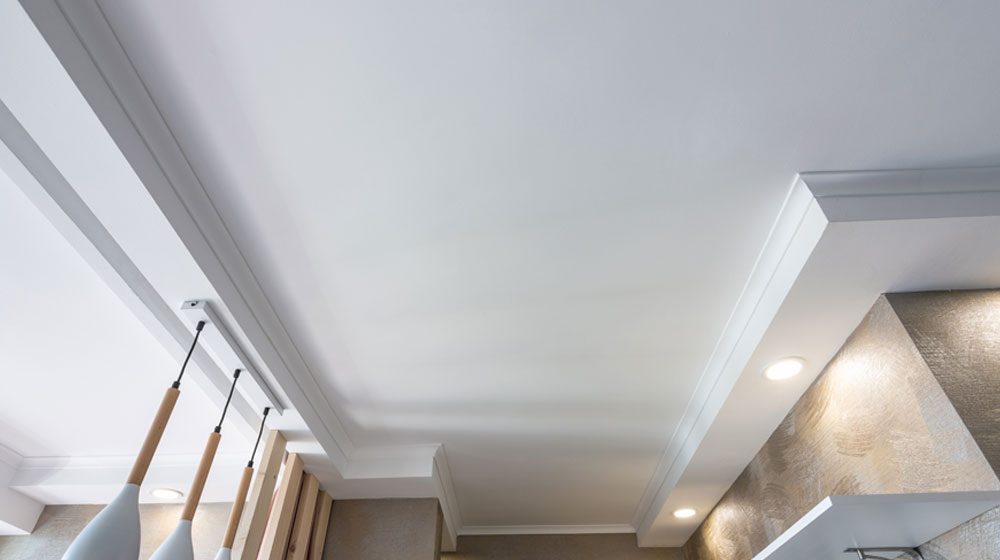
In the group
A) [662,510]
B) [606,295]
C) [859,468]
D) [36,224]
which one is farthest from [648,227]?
[662,510]

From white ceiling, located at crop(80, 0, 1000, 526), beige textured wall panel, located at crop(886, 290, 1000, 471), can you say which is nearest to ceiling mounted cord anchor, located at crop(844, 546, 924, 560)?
beige textured wall panel, located at crop(886, 290, 1000, 471)

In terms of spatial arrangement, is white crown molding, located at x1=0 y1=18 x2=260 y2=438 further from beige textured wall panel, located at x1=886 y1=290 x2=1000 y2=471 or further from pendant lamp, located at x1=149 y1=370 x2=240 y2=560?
beige textured wall panel, located at x1=886 y1=290 x2=1000 y2=471

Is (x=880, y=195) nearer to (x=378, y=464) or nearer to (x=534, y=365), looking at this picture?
(x=534, y=365)

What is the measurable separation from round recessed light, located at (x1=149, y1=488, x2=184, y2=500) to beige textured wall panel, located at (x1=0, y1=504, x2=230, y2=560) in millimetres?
80

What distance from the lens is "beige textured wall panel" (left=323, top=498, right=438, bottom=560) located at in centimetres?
263

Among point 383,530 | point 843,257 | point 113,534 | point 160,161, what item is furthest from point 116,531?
point 843,257

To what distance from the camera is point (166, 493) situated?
8.93 ft

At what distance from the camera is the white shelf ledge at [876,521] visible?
50.1 inches

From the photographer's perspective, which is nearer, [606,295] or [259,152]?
[259,152]

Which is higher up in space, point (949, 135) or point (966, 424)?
point (949, 135)

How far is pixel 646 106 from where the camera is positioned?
4.35 feet

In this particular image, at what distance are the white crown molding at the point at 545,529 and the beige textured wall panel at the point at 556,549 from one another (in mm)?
21

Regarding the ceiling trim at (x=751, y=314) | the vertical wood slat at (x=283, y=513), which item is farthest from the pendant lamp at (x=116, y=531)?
the ceiling trim at (x=751, y=314)

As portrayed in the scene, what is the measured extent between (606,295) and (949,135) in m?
0.90
